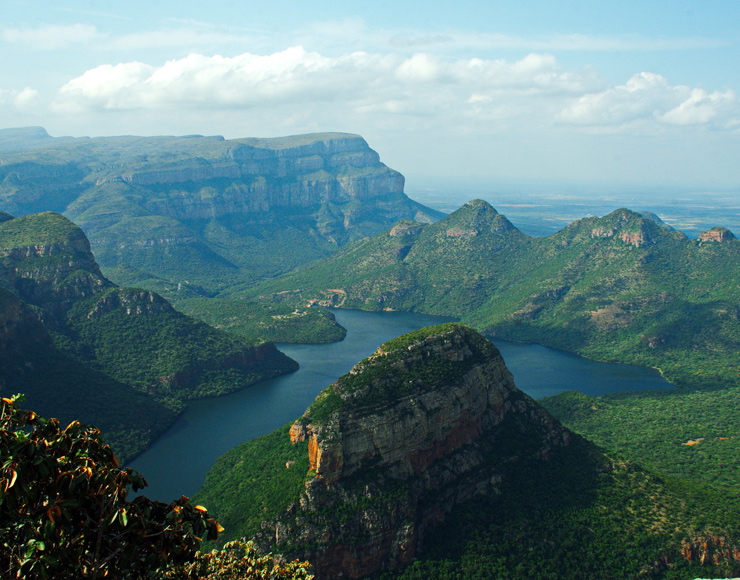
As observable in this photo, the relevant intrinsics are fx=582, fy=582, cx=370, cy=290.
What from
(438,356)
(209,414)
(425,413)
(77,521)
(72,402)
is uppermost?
(77,521)

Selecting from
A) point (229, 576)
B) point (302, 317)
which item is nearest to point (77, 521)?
point (229, 576)

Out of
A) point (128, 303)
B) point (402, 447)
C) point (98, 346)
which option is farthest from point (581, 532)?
point (128, 303)

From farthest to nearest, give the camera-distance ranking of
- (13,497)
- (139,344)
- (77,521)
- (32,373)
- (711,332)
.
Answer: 1. (711,332)
2. (139,344)
3. (32,373)
4. (77,521)
5. (13,497)

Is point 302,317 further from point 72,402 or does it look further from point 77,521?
point 77,521

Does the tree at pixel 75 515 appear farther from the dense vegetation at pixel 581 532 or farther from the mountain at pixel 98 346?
the mountain at pixel 98 346

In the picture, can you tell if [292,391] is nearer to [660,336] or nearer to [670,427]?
[670,427]

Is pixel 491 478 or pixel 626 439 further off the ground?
pixel 491 478

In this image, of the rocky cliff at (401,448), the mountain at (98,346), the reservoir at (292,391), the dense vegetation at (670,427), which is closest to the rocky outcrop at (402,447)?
the rocky cliff at (401,448)
